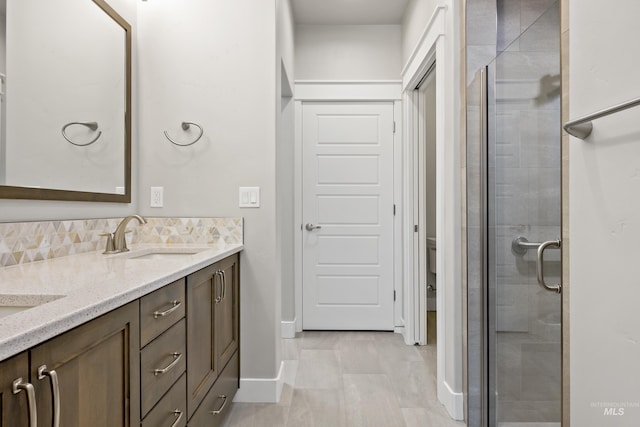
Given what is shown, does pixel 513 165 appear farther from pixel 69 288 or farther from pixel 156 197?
pixel 156 197

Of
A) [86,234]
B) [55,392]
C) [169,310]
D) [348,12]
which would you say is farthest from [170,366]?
[348,12]

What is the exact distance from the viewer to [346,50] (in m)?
3.45

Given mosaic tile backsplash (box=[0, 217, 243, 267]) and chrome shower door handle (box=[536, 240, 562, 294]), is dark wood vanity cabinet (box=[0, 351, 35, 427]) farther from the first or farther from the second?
chrome shower door handle (box=[536, 240, 562, 294])

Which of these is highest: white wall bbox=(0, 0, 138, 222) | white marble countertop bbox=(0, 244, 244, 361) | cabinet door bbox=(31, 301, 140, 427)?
white wall bbox=(0, 0, 138, 222)

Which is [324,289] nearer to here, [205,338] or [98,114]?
[205,338]

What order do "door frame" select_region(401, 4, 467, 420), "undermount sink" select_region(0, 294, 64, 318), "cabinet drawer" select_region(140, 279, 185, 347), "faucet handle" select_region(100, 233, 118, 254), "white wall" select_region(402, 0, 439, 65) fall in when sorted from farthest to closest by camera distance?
"white wall" select_region(402, 0, 439, 65) < "door frame" select_region(401, 4, 467, 420) < "faucet handle" select_region(100, 233, 118, 254) < "cabinet drawer" select_region(140, 279, 185, 347) < "undermount sink" select_region(0, 294, 64, 318)

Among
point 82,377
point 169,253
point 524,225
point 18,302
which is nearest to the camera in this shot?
point 82,377

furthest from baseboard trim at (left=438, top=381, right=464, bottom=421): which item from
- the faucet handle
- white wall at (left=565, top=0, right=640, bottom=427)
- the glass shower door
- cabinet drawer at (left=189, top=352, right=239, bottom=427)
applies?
the faucet handle

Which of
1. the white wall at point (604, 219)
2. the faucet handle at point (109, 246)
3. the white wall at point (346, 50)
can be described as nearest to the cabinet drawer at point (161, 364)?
the faucet handle at point (109, 246)

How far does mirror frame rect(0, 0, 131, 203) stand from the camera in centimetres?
141

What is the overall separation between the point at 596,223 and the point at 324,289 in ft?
8.62

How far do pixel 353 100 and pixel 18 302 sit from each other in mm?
2971

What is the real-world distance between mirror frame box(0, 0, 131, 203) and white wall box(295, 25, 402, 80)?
1640 millimetres

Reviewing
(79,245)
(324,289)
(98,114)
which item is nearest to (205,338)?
(79,245)
